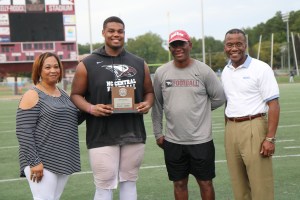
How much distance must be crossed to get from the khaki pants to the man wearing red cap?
0.24 m

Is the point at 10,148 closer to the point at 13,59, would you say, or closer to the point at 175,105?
the point at 175,105

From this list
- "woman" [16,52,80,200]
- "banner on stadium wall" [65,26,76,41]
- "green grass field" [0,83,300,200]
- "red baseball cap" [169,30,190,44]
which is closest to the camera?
"woman" [16,52,80,200]

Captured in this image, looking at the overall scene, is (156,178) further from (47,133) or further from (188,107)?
(47,133)

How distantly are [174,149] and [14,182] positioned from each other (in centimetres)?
295

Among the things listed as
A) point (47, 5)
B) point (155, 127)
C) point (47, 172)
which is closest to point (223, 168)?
point (155, 127)

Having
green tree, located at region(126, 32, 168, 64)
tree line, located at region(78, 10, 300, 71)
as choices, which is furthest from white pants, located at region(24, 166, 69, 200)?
green tree, located at region(126, 32, 168, 64)

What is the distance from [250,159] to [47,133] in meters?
1.77

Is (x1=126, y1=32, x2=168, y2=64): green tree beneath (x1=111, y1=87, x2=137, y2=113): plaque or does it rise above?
above

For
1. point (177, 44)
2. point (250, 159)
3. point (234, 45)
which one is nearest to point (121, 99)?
point (177, 44)

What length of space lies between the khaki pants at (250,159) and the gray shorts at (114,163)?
0.84 metres

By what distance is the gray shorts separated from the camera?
411 centimetres

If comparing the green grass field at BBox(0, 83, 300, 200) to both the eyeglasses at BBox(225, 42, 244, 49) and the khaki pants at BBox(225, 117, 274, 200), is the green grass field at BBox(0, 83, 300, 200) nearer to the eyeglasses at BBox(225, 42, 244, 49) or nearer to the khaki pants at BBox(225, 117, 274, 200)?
the khaki pants at BBox(225, 117, 274, 200)

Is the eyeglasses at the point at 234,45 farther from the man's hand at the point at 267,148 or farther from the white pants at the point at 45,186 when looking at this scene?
the white pants at the point at 45,186

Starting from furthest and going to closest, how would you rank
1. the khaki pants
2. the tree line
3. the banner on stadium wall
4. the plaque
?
the tree line → the banner on stadium wall → the khaki pants → the plaque
